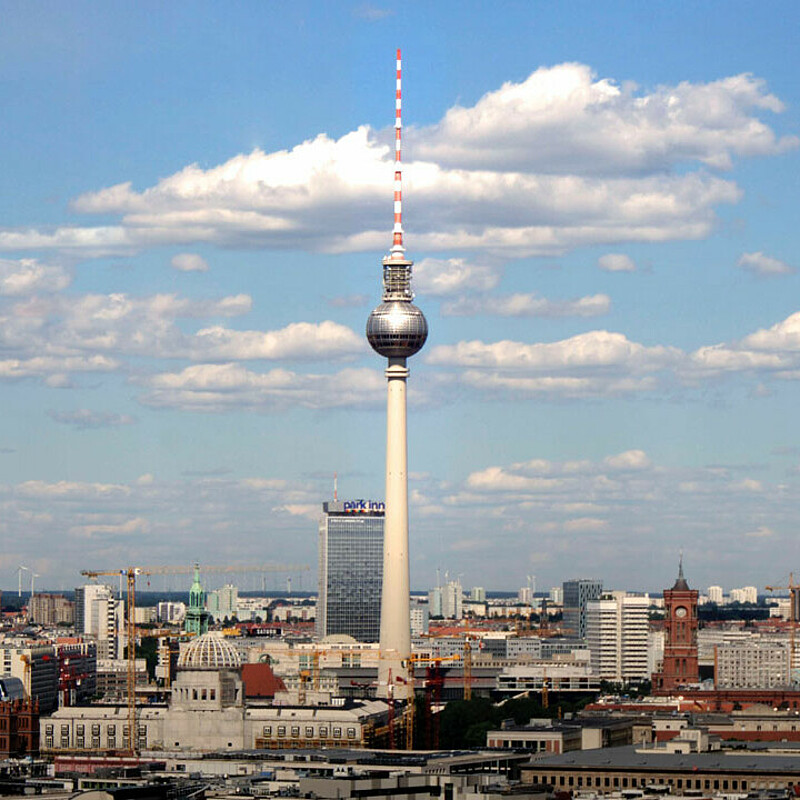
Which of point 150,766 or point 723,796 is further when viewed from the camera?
point 150,766

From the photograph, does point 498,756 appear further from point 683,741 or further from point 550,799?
point 550,799

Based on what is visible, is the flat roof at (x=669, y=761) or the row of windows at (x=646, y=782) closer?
the row of windows at (x=646, y=782)

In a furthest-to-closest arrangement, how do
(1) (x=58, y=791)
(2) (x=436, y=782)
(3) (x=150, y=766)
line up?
(3) (x=150, y=766) → (2) (x=436, y=782) → (1) (x=58, y=791)

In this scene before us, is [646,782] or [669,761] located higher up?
[669,761]

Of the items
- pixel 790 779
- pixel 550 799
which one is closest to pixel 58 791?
pixel 550 799

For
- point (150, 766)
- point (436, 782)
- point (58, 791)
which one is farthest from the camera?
point (150, 766)

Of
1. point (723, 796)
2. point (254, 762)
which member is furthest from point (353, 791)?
point (254, 762)

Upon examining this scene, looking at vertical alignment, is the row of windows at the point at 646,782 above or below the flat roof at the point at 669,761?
below

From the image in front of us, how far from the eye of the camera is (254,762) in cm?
18762

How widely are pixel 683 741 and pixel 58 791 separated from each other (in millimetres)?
54568

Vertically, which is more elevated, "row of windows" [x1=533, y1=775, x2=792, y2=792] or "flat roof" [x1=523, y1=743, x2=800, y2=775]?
"flat roof" [x1=523, y1=743, x2=800, y2=775]

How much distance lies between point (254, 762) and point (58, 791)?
3941 centimetres

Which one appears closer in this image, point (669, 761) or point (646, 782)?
point (646, 782)

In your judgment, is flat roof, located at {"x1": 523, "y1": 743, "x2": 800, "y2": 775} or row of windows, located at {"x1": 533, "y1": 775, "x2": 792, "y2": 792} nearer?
row of windows, located at {"x1": 533, "y1": 775, "x2": 792, "y2": 792}
